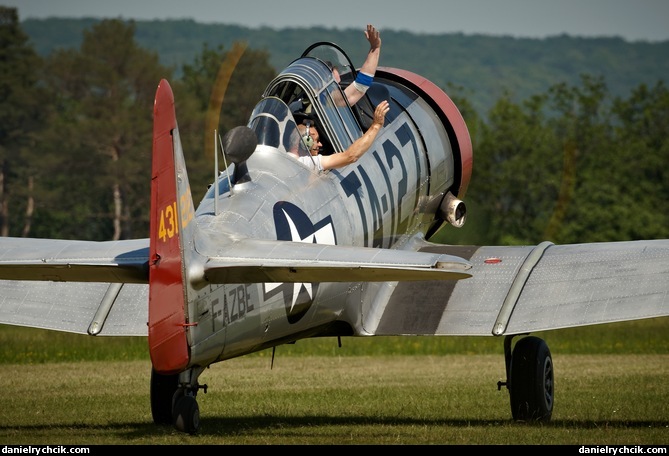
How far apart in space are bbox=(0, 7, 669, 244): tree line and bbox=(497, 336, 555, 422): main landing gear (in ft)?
138

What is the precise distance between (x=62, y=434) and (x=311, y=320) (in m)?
2.34

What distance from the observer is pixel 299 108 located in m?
13.0

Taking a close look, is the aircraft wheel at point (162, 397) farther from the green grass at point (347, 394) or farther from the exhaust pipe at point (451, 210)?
the exhaust pipe at point (451, 210)

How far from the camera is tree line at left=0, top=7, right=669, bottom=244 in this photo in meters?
61.5

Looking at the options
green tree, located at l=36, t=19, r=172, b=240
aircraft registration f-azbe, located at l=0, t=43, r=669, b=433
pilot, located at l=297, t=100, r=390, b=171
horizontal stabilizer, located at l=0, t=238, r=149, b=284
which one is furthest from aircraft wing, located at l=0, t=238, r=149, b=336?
green tree, located at l=36, t=19, r=172, b=240

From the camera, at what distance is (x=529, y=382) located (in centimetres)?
1225

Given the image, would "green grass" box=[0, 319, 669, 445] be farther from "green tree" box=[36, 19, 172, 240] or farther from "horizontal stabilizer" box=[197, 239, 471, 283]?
"green tree" box=[36, 19, 172, 240]

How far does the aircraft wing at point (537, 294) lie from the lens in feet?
37.7

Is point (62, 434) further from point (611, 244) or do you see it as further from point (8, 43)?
point (8, 43)

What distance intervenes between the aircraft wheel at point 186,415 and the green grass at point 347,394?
0.35m

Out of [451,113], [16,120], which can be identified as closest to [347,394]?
[451,113]

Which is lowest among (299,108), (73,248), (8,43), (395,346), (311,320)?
(395,346)

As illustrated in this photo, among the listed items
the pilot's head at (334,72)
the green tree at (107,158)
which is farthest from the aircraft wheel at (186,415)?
the green tree at (107,158)
